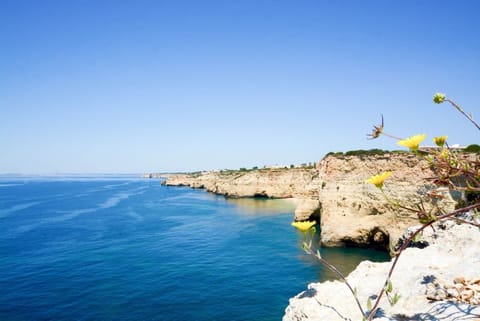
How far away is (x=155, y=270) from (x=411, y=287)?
18.9 m

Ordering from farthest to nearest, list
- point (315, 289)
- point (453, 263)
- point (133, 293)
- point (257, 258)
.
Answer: point (257, 258) < point (133, 293) < point (453, 263) < point (315, 289)

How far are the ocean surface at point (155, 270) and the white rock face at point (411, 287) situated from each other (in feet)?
26.4

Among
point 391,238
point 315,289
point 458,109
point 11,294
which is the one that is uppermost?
point 458,109

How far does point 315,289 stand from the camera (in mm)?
7074

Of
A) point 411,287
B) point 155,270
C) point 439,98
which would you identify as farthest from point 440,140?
point 155,270

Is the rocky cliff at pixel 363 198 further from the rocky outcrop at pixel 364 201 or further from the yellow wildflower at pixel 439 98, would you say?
the yellow wildflower at pixel 439 98

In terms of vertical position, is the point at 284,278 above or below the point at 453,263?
below

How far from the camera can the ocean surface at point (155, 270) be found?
1541cm

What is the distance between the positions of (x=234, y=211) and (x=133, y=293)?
114 feet

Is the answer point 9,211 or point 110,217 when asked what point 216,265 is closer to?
point 110,217

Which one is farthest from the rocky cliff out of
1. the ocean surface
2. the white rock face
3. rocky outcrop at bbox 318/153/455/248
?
the white rock face

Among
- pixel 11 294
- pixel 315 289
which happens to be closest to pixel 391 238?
pixel 315 289

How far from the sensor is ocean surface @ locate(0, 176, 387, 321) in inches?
607

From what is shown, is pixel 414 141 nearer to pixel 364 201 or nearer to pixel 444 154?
pixel 444 154
